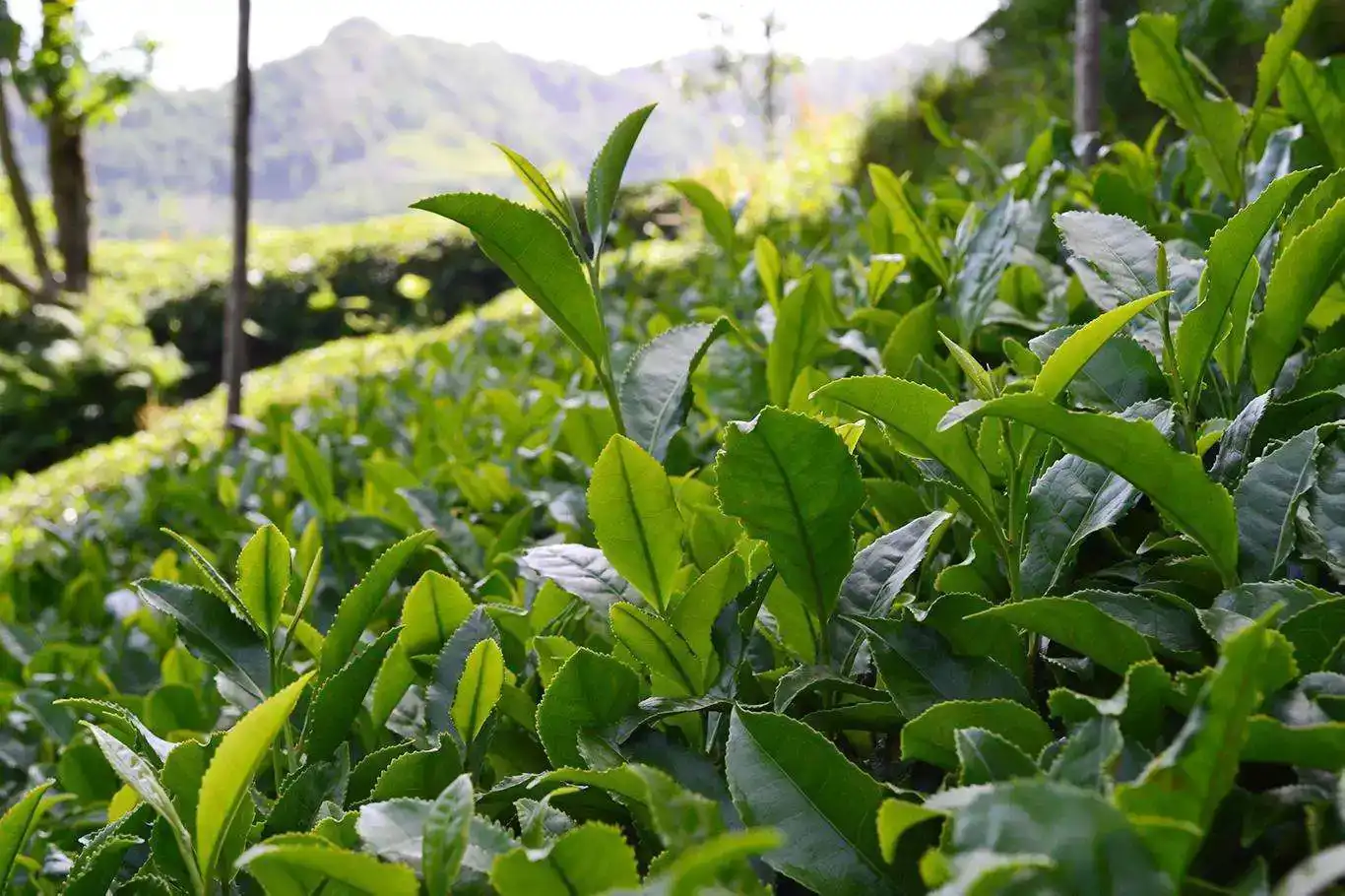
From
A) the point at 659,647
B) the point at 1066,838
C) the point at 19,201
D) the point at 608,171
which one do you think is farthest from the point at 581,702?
the point at 19,201

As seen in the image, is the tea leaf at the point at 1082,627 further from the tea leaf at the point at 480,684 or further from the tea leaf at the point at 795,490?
the tea leaf at the point at 480,684

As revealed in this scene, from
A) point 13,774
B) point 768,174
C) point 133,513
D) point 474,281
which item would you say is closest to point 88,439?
point 474,281

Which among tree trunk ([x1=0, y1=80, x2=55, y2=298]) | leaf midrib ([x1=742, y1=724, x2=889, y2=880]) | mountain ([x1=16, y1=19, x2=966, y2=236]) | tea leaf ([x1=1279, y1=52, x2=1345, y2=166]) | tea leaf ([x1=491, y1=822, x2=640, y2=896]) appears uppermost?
mountain ([x1=16, y1=19, x2=966, y2=236])

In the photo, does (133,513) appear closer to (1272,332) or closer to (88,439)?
(1272,332)

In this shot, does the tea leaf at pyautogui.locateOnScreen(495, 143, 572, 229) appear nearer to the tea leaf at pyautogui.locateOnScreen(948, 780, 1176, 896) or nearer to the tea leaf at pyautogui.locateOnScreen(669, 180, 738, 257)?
the tea leaf at pyautogui.locateOnScreen(669, 180, 738, 257)

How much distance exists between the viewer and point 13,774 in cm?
173

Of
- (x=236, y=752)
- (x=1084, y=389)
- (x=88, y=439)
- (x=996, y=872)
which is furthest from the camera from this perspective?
(x=88, y=439)

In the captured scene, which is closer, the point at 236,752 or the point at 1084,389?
the point at 236,752

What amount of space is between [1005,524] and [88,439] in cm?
1453

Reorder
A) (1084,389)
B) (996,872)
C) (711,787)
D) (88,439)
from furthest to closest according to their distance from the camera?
(88,439)
(1084,389)
(711,787)
(996,872)

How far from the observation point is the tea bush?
21.9 inches

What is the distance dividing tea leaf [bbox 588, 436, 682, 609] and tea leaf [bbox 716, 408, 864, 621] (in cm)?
8

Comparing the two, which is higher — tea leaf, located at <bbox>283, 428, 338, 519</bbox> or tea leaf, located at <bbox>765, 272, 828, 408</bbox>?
tea leaf, located at <bbox>765, 272, 828, 408</bbox>

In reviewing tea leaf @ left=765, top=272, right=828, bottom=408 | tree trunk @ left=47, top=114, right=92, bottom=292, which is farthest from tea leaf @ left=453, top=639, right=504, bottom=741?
tree trunk @ left=47, top=114, right=92, bottom=292
